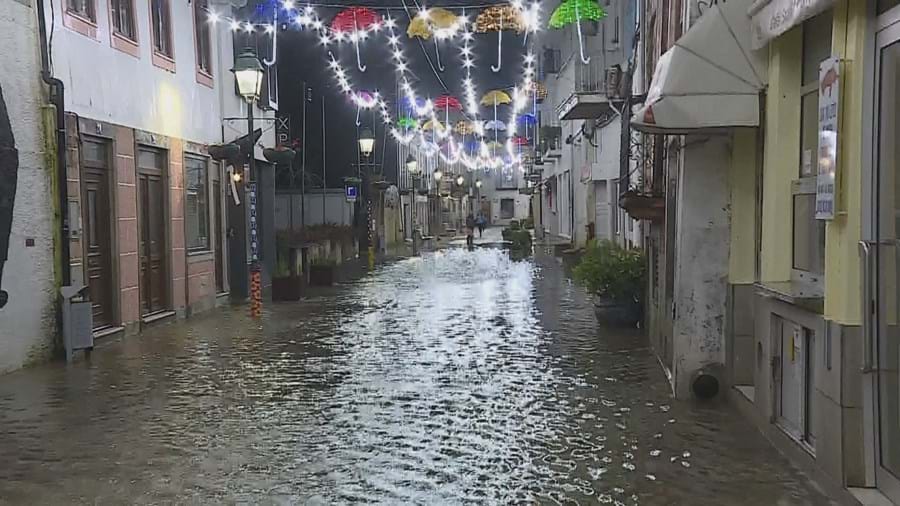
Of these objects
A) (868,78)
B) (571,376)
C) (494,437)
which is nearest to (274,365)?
(571,376)

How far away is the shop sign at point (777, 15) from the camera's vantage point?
5.62 metres

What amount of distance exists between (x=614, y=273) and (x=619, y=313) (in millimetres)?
753

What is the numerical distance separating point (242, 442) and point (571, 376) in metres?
3.94

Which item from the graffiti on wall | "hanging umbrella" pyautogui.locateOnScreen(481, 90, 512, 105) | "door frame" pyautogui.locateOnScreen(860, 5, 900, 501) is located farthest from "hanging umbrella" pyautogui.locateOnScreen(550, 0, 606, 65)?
"hanging umbrella" pyautogui.locateOnScreen(481, 90, 512, 105)

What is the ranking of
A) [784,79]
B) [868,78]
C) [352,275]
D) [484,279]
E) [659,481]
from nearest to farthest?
[868,78] → [659,481] → [784,79] → [484,279] → [352,275]

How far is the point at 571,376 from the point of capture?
32.7ft

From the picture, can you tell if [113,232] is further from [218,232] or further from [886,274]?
[886,274]

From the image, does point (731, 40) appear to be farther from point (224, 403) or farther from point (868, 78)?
point (224, 403)

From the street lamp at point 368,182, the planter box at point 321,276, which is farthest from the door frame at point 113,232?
the street lamp at point 368,182

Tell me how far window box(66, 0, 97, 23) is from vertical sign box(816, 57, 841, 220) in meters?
9.61

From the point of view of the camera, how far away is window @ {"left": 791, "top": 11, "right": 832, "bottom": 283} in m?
6.45

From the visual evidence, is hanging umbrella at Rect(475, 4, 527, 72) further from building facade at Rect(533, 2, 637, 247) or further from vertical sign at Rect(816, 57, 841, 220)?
vertical sign at Rect(816, 57, 841, 220)

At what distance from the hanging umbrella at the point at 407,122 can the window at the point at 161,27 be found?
2925 cm

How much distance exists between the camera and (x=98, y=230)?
13070 millimetres
